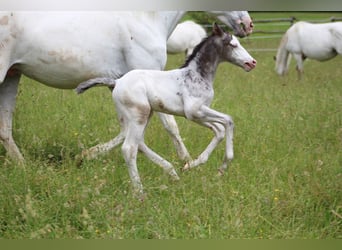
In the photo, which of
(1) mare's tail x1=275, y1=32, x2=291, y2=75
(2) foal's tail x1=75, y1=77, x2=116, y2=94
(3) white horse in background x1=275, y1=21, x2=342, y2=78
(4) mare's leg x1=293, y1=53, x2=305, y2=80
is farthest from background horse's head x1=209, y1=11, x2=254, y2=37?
(1) mare's tail x1=275, y1=32, x2=291, y2=75

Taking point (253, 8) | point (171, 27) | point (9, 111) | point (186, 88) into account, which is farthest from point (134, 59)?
point (253, 8)

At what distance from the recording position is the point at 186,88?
4.16 meters

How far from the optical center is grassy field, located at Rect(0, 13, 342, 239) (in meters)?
3.37

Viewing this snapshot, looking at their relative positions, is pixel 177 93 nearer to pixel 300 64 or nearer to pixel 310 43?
pixel 310 43

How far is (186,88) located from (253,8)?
2266 millimetres

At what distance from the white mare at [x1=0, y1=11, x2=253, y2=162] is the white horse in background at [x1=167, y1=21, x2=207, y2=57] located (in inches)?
380

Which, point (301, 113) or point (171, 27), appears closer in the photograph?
point (171, 27)

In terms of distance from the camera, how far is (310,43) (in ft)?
41.8

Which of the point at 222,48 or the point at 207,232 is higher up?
Result: the point at 222,48

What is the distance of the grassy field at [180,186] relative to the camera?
3.37 meters

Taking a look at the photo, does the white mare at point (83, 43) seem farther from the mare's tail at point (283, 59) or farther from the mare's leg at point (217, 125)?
the mare's tail at point (283, 59)

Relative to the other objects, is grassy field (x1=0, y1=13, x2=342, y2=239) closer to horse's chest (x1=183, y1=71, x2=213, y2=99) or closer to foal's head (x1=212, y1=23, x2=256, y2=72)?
horse's chest (x1=183, y1=71, x2=213, y2=99)

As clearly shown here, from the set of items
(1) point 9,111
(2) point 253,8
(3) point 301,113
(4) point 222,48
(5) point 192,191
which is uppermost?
(2) point 253,8

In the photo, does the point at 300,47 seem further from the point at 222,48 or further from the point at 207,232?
the point at 207,232
